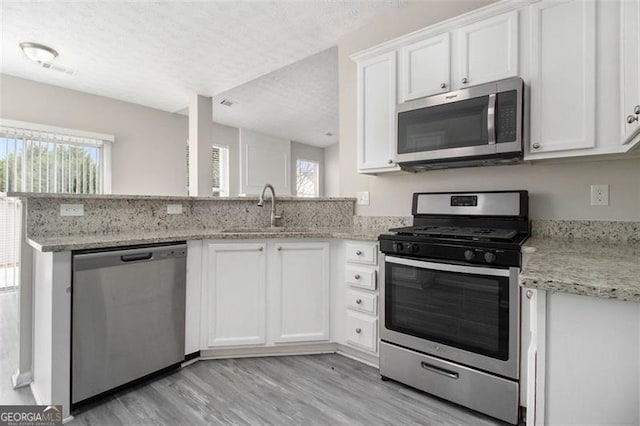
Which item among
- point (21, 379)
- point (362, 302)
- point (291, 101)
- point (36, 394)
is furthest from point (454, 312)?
point (291, 101)

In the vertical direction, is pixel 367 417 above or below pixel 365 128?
below

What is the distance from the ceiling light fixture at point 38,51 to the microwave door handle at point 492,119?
398 centimetres

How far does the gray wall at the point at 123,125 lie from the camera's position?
3941 millimetres

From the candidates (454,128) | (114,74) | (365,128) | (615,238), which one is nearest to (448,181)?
(454,128)

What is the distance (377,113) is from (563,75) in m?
1.10

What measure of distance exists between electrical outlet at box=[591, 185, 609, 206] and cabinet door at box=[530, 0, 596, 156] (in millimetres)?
325

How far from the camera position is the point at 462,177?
2.22 meters

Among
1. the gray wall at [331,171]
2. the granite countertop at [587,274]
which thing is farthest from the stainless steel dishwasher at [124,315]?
the gray wall at [331,171]

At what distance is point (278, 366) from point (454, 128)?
6.43 feet

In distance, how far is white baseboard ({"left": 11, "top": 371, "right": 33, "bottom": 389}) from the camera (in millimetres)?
1912

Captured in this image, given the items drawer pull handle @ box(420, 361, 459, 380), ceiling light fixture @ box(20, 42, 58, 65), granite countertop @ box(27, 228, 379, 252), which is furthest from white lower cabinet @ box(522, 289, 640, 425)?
ceiling light fixture @ box(20, 42, 58, 65)

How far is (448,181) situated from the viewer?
2.29 meters

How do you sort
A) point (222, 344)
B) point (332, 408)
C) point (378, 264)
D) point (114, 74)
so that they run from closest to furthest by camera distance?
1. point (332, 408)
2. point (378, 264)
3. point (222, 344)
4. point (114, 74)

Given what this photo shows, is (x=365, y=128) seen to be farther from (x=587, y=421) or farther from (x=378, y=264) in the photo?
(x=587, y=421)
